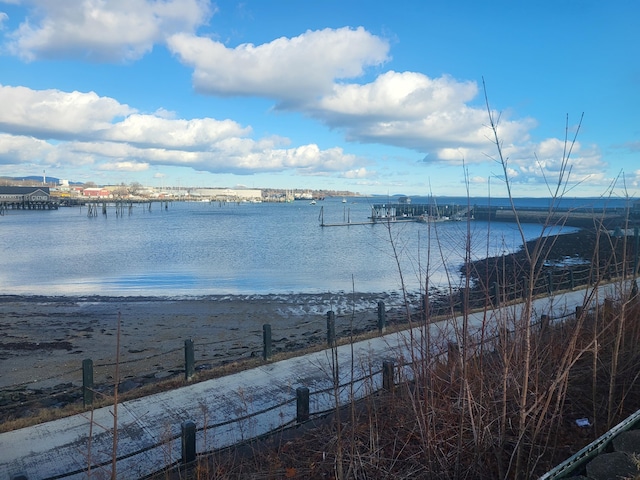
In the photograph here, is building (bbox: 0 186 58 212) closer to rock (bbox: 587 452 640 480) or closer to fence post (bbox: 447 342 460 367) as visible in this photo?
fence post (bbox: 447 342 460 367)

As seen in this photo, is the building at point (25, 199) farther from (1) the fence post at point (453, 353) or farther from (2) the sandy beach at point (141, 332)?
(1) the fence post at point (453, 353)

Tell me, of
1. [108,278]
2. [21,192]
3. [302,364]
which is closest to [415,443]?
[302,364]

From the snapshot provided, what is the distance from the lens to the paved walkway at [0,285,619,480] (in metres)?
5.55

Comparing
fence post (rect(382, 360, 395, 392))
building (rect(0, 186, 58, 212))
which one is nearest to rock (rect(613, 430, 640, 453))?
fence post (rect(382, 360, 395, 392))

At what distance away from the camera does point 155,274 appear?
31875mm

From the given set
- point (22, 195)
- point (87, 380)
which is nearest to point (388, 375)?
point (87, 380)

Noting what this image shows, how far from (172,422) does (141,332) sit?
10093 millimetres

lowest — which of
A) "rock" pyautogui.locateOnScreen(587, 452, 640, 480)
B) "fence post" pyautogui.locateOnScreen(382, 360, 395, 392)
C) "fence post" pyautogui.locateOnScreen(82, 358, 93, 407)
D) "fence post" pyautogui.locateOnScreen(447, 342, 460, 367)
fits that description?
"fence post" pyautogui.locateOnScreen(82, 358, 93, 407)

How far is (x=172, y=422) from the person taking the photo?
6.77 meters

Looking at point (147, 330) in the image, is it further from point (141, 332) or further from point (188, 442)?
point (188, 442)

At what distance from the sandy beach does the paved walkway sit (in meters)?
1.49

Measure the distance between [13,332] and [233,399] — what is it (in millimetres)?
12363

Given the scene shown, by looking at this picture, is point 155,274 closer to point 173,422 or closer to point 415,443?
point 173,422

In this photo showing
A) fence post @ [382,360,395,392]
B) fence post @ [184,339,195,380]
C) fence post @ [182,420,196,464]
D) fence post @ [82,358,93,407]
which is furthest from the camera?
fence post @ [184,339,195,380]
